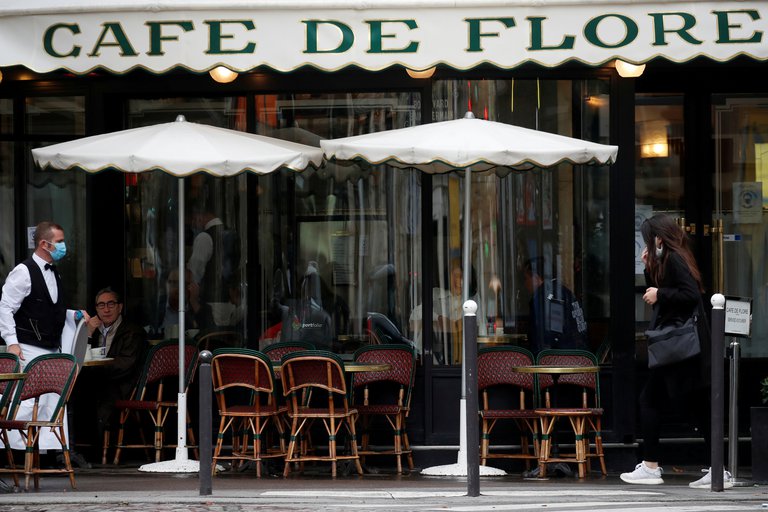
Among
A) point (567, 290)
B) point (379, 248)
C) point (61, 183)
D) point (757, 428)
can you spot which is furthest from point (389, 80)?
point (757, 428)

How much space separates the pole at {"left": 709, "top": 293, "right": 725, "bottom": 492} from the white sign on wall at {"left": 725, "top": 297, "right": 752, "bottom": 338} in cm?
94

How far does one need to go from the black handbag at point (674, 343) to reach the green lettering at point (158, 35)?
13.8ft

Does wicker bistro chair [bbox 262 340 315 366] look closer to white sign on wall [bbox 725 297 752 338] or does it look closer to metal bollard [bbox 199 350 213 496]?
metal bollard [bbox 199 350 213 496]

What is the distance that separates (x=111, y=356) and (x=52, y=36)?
8.78 feet

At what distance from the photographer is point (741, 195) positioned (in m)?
11.9

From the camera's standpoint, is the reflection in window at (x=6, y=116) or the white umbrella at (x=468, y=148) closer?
the white umbrella at (x=468, y=148)

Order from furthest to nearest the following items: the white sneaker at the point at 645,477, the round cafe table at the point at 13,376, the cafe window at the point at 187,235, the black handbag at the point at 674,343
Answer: the cafe window at the point at 187,235 < the white sneaker at the point at 645,477 < the black handbag at the point at 674,343 < the round cafe table at the point at 13,376

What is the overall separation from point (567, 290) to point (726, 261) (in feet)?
5.64

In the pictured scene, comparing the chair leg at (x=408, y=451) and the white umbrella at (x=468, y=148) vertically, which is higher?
the white umbrella at (x=468, y=148)

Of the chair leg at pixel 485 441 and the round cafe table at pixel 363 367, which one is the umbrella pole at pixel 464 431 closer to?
the chair leg at pixel 485 441

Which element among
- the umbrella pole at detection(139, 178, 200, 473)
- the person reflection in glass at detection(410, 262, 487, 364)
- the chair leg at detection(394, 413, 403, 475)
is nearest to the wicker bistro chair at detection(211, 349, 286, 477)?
the umbrella pole at detection(139, 178, 200, 473)

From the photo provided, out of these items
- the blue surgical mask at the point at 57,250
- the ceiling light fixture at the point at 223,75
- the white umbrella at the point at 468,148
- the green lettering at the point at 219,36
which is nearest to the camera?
the white umbrella at the point at 468,148

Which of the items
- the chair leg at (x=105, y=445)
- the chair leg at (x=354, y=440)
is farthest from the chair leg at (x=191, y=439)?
the chair leg at (x=354, y=440)

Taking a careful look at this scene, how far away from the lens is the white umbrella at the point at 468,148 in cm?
952
